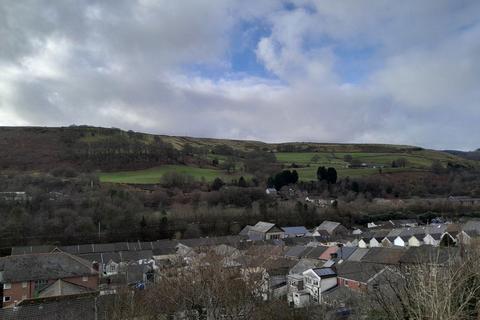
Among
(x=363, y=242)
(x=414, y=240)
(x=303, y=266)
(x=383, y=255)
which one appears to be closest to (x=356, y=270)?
(x=303, y=266)

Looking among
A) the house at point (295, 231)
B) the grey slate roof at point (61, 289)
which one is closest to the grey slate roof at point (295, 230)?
the house at point (295, 231)

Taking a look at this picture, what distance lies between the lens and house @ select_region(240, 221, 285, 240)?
5734cm

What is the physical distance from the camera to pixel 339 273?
99.6 ft

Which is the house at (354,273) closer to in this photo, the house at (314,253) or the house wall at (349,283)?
the house wall at (349,283)

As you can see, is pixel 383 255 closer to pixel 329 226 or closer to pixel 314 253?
pixel 314 253

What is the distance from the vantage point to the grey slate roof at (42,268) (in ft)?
91.4

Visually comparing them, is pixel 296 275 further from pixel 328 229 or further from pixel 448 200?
pixel 448 200

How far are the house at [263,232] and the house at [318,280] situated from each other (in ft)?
84.4

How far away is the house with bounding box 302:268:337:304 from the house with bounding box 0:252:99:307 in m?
16.0

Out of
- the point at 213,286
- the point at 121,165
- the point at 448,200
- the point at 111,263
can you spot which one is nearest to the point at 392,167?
the point at 448,200

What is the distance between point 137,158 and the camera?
8788 cm

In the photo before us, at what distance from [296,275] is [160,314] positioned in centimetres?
1687

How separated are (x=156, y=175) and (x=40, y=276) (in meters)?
54.1

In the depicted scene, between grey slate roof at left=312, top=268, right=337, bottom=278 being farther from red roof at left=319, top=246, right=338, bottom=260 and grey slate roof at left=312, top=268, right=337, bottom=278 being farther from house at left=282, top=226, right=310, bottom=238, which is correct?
house at left=282, top=226, right=310, bottom=238
